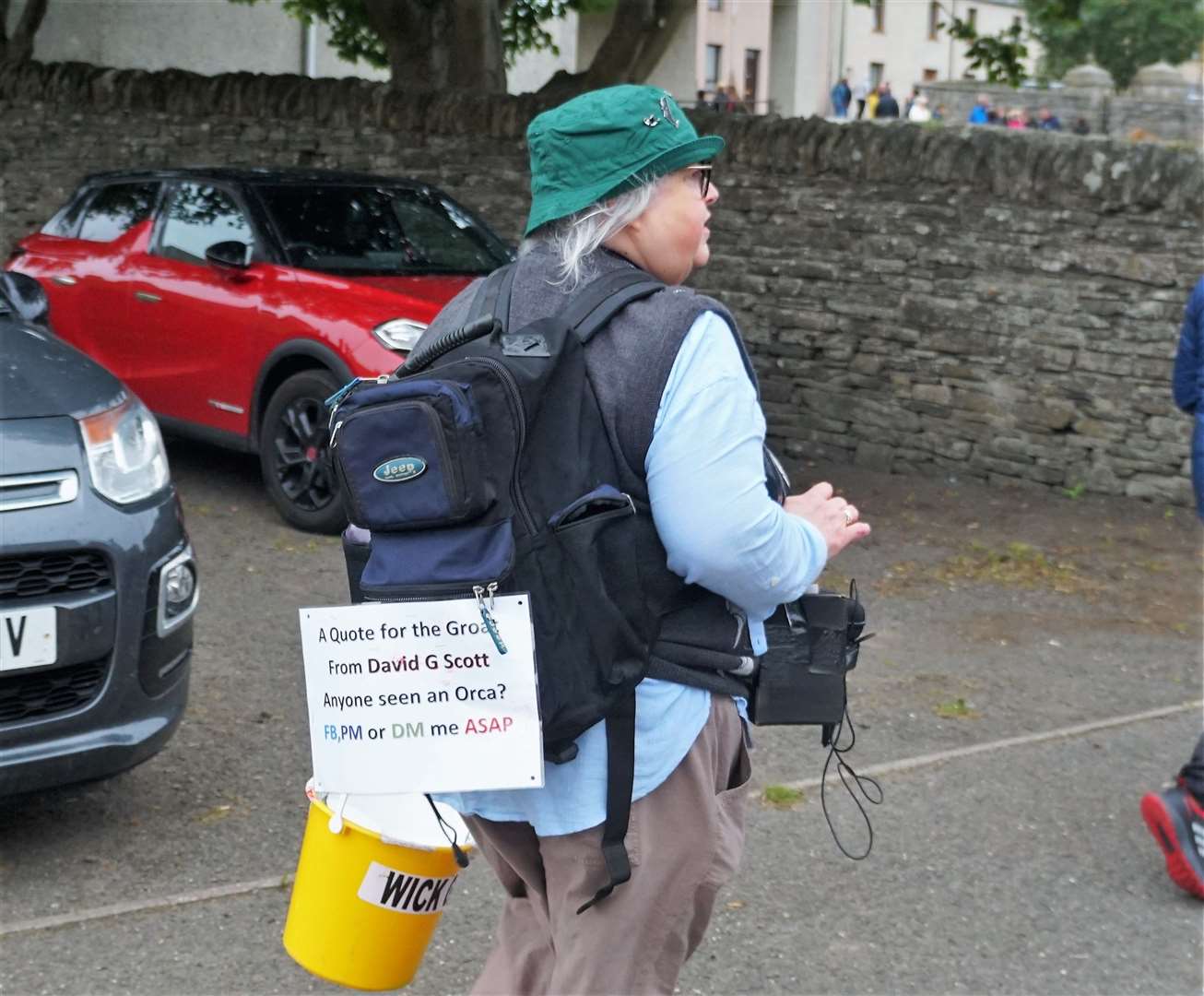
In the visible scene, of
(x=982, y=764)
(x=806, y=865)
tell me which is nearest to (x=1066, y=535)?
(x=982, y=764)

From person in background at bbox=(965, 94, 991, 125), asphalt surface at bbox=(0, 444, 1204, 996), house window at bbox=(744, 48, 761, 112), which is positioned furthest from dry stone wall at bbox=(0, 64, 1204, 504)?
house window at bbox=(744, 48, 761, 112)

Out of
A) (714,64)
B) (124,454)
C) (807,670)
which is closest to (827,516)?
(807,670)

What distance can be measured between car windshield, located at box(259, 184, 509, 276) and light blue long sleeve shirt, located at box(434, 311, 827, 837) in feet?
19.6

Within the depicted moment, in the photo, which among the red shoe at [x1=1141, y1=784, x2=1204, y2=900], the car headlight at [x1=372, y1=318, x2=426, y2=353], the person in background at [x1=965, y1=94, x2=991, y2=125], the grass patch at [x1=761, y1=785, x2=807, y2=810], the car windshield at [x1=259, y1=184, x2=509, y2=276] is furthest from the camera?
the person in background at [x1=965, y1=94, x2=991, y2=125]

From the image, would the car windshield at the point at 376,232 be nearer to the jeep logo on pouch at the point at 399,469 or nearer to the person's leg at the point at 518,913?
the person's leg at the point at 518,913

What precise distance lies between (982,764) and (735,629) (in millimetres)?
3012

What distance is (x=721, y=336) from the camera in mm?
2297

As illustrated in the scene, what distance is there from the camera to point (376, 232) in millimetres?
8445

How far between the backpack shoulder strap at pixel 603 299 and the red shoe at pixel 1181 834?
2601mm

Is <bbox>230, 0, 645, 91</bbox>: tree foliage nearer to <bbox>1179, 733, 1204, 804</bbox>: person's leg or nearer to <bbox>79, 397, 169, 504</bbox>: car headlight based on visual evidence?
<bbox>79, 397, 169, 504</bbox>: car headlight

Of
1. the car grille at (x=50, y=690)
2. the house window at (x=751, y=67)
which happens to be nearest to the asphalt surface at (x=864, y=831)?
the car grille at (x=50, y=690)

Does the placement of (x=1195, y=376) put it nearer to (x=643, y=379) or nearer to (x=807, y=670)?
(x=807, y=670)

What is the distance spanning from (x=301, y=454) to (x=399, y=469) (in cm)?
577

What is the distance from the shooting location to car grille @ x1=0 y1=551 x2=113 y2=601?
3883 mm
